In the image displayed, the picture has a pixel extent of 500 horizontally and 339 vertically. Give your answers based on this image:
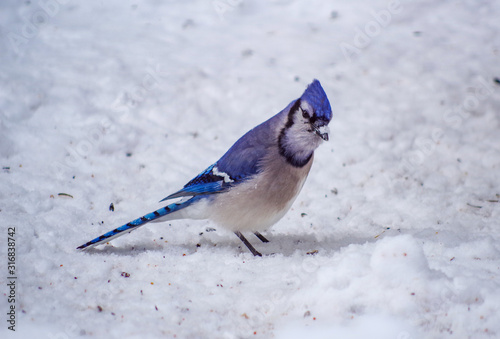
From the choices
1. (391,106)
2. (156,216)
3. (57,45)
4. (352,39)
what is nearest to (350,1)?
(352,39)

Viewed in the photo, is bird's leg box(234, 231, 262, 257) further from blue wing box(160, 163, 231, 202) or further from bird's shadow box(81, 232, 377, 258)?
blue wing box(160, 163, 231, 202)

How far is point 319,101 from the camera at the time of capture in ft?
9.30

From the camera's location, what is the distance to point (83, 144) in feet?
13.8

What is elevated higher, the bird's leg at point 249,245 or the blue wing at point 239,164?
the blue wing at point 239,164

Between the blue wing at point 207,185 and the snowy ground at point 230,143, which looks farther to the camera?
the blue wing at point 207,185

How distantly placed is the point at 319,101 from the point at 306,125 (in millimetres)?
162

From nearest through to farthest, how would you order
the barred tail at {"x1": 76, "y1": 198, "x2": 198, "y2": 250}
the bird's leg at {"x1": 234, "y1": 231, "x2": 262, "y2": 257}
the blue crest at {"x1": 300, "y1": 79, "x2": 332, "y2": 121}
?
the blue crest at {"x1": 300, "y1": 79, "x2": 332, "y2": 121} < the barred tail at {"x1": 76, "y1": 198, "x2": 198, "y2": 250} < the bird's leg at {"x1": 234, "y1": 231, "x2": 262, "y2": 257}

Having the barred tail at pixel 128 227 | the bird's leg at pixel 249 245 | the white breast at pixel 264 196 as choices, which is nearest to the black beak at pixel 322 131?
the white breast at pixel 264 196

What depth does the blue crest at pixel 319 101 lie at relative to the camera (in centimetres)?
283

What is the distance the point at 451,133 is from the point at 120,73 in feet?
10.2

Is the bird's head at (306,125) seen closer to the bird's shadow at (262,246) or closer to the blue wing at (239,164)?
the blue wing at (239,164)

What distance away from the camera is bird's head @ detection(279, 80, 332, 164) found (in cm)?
285

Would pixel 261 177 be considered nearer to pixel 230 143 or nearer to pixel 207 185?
pixel 207 185

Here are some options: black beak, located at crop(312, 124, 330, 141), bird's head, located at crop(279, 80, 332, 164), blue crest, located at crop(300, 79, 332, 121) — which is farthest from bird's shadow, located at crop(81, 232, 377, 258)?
blue crest, located at crop(300, 79, 332, 121)
